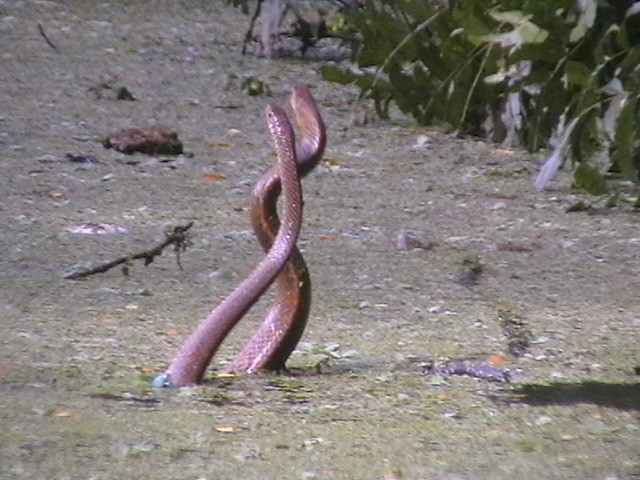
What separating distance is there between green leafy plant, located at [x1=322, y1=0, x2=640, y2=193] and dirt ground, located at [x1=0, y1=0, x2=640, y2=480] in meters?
0.16

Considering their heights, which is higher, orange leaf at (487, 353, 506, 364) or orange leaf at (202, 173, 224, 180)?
orange leaf at (487, 353, 506, 364)

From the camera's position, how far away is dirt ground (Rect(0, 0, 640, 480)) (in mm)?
2383

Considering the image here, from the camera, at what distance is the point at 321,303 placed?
12.2ft

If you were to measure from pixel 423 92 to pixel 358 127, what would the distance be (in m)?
0.50

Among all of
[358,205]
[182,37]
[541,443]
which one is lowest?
[182,37]

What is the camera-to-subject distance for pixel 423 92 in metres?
6.14

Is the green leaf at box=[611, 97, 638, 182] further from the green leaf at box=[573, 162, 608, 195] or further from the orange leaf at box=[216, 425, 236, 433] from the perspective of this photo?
the orange leaf at box=[216, 425, 236, 433]

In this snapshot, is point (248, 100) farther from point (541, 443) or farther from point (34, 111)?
point (541, 443)

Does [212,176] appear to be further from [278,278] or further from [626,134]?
[278,278]

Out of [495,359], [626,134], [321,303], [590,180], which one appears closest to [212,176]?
[590,180]

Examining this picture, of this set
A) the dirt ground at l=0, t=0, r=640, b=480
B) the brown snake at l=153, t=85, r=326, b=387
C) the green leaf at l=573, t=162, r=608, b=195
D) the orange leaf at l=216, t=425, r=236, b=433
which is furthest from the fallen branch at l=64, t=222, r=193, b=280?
the green leaf at l=573, t=162, r=608, b=195

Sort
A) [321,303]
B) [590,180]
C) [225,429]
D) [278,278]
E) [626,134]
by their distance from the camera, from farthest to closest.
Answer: [590,180], [626,134], [321,303], [278,278], [225,429]

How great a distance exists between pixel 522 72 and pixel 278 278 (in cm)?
271

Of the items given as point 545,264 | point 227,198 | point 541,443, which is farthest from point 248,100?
point 541,443
